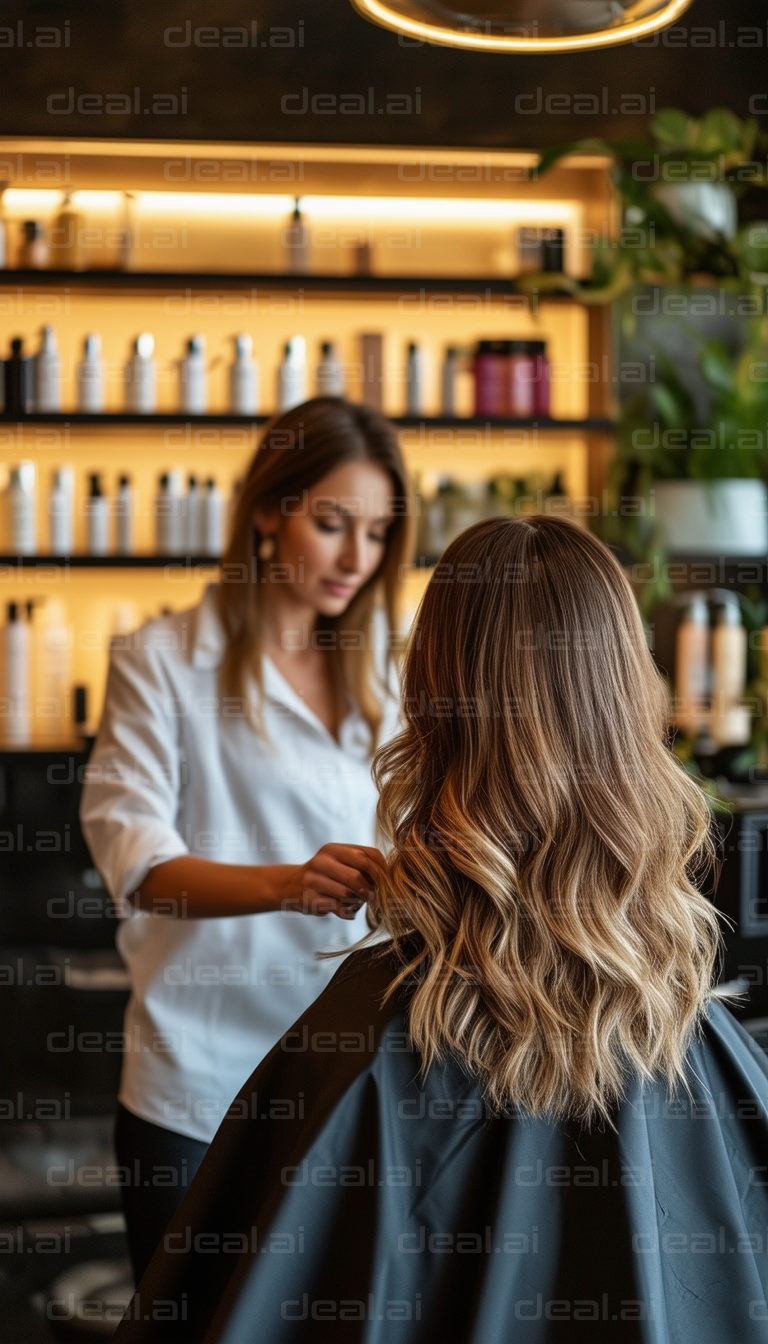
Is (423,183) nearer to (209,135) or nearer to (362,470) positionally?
(209,135)

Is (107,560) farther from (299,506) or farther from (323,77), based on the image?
(299,506)

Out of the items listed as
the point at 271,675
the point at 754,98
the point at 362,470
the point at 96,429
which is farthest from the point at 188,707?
the point at 754,98

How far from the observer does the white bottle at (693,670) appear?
10.7 feet

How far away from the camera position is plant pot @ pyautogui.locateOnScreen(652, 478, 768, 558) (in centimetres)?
309

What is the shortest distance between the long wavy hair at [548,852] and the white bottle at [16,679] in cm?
232

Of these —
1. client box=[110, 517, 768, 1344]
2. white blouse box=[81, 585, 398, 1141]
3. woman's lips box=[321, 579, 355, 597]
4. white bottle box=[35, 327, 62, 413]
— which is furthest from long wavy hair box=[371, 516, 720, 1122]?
white bottle box=[35, 327, 62, 413]

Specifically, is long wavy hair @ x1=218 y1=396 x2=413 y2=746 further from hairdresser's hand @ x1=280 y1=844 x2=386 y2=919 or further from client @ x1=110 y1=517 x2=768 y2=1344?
client @ x1=110 y1=517 x2=768 y2=1344

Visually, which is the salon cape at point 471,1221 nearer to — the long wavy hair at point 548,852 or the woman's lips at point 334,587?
the long wavy hair at point 548,852

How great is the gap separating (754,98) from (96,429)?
194cm

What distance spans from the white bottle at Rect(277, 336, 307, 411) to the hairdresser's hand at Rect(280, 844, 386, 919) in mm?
2212

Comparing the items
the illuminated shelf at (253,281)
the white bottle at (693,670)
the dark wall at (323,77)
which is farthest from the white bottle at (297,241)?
the white bottle at (693,670)

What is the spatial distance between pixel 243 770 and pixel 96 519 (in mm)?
1814

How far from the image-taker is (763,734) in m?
3.16

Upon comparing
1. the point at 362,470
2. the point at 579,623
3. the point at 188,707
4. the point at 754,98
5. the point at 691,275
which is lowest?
the point at 188,707
